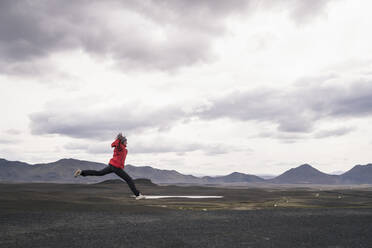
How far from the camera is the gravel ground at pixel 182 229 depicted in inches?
278

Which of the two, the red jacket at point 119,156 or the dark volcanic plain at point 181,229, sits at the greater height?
the red jacket at point 119,156

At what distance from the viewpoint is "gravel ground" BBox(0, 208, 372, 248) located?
23.2ft

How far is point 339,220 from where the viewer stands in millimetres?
10305

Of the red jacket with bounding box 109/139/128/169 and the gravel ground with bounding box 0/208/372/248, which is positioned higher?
the red jacket with bounding box 109/139/128/169

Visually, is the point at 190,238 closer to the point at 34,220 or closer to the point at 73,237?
the point at 73,237

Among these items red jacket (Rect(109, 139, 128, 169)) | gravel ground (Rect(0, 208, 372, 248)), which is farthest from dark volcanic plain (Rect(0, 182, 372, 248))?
red jacket (Rect(109, 139, 128, 169))

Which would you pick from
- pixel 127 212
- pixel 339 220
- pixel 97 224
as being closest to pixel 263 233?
pixel 339 220

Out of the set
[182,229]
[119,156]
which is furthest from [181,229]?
[119,156]

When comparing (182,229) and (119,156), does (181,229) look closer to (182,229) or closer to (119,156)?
(182,229)

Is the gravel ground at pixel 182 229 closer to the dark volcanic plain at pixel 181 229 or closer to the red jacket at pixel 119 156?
the dark volcanic plain at pixel 181 229

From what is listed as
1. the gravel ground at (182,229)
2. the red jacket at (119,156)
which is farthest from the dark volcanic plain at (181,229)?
the red jacket at (119,156)

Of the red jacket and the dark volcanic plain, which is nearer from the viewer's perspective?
the dark volcanic plain

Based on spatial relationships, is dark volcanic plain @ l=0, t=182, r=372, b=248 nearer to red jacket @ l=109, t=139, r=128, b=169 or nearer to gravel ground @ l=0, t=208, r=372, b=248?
gravel ground @ l=0, t=208, r=372, b=248

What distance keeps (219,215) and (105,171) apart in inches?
171
